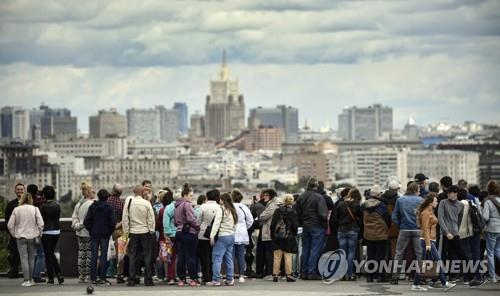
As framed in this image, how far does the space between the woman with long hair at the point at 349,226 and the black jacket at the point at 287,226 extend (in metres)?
0.71

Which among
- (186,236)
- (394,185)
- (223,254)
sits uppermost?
(394,185)

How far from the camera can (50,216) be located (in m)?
32.6

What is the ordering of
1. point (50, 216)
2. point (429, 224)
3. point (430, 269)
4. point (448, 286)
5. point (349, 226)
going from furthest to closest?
point (349, 226)
point (50, 216)
point (430, 269)
point (448, 286)
point (429, 224)

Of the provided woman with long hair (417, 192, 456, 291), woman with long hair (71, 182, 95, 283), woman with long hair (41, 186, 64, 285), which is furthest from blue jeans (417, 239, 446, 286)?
woman with long hair (41, 186, 64, 285)

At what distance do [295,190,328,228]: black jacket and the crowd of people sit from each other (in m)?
0.02

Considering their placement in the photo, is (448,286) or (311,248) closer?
(448,286)

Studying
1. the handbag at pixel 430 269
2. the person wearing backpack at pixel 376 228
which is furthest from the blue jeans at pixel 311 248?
the handbag at pixel 430 269

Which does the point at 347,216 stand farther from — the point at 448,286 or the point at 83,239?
the point at 83,239

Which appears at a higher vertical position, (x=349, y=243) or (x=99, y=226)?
(x=99, y=226)

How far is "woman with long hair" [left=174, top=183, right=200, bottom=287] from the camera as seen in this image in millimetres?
32375

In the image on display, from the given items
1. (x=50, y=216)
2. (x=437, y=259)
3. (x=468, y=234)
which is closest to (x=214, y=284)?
(x=50, y=216)

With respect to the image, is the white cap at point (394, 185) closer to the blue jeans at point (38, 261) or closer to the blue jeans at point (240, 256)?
the blue jeans at point (240, 256)

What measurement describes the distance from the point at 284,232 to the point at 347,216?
1053 mm

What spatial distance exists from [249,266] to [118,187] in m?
2.91
